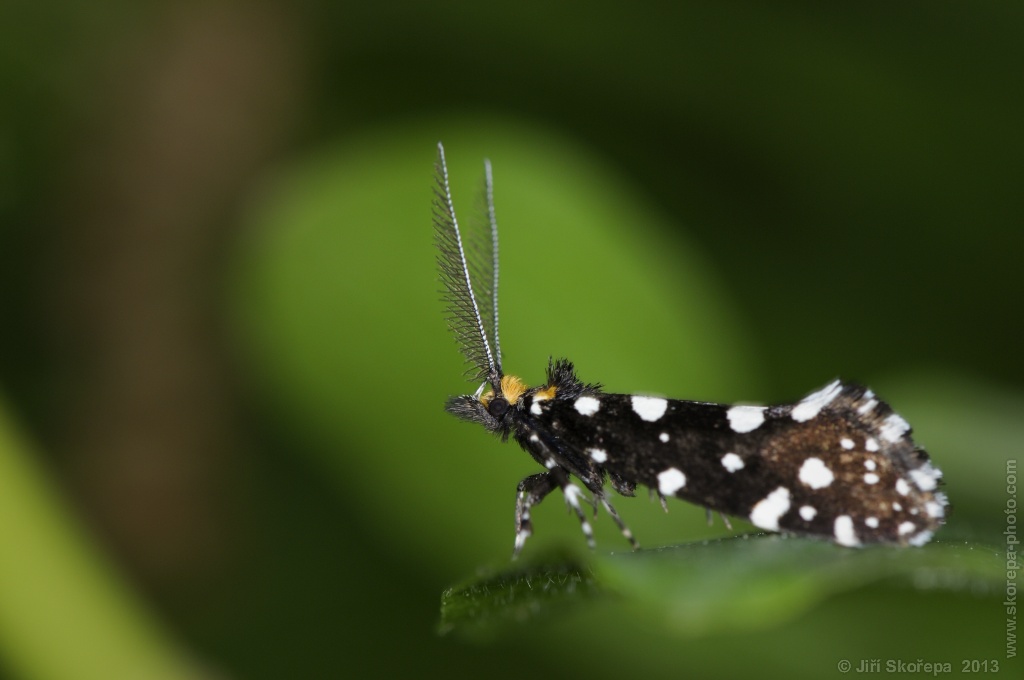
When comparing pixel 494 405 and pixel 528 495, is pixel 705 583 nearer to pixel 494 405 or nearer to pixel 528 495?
pixel 528 495

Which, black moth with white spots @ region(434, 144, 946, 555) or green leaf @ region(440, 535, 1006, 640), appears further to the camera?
black moth with white spots @ region(434, 144, 946, 555)

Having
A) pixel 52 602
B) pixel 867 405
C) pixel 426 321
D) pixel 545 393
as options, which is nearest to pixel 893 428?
pixel 867 405

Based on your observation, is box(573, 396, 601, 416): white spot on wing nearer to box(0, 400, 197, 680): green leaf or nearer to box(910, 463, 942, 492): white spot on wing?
box(910, 463, 942, 492): white spot on wing

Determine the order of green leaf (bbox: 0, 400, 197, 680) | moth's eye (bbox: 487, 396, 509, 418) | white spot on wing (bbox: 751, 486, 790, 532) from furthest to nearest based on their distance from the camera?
1. green leaf (bbox: 0, 400, 197, 680)
2. moth's eye (bbox: 487, 396, 509, 418)
3. white spot on wing (bbox: 751, 486, 790, 532)

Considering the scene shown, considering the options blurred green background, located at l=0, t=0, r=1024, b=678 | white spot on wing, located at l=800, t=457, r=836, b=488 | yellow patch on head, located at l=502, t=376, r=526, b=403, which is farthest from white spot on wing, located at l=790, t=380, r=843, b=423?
blurred green background, located at l=0, t=0, r=1024, b=678

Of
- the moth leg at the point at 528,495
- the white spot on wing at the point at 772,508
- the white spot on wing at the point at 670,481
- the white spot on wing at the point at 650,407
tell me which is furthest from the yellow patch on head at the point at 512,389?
the white spot on wing at the point at 772,508

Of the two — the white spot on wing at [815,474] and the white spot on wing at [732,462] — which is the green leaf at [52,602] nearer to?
the white spot on wing at [732,462]

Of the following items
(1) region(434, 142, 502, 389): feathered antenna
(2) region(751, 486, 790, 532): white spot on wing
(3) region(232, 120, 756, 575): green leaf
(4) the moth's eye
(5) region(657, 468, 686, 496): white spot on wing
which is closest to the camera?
(2) region(751, 486, 790, 532): white spot on wing

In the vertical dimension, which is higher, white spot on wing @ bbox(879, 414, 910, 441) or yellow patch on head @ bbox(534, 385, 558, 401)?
yellow patch on head @ bbox(534, 385, 558, 401)
